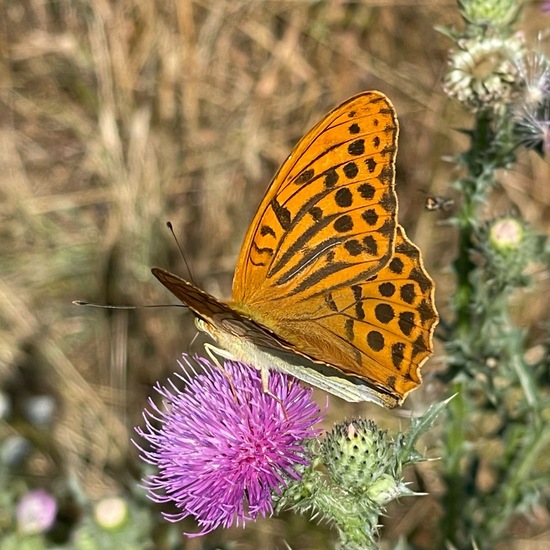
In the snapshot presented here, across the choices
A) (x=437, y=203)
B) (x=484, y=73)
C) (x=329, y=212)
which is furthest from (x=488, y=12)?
(x=329, y=212)

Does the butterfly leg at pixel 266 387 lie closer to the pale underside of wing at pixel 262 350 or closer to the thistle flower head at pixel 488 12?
the pale underside of wing at pixel 262 350

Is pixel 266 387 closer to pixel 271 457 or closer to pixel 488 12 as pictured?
pixel 271 457

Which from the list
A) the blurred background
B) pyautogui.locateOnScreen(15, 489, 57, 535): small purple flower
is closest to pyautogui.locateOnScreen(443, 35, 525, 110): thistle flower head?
the blurred background

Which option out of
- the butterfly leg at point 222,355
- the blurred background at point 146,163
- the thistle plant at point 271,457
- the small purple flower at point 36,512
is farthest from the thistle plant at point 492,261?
the small purple flower at point 36,512

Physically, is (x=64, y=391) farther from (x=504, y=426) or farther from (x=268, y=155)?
(x=504, y=426)

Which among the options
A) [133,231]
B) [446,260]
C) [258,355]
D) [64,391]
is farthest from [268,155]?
[258,355]

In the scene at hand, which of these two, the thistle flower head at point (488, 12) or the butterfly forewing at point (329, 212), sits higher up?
the thistle flower head at point (488, 12)
